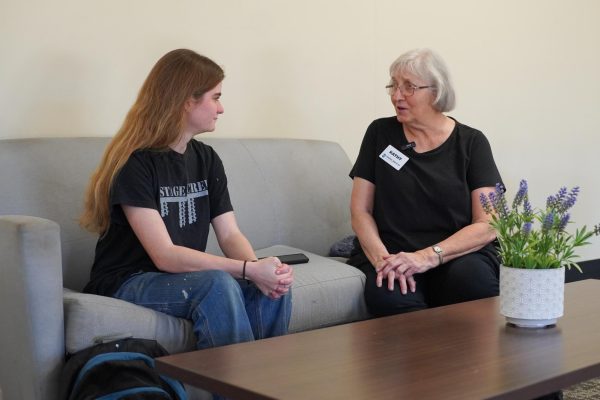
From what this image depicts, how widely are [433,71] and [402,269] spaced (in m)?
0.77

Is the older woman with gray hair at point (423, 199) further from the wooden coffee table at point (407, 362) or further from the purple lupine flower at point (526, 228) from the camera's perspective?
the purple lupine flower at point (526, 228)

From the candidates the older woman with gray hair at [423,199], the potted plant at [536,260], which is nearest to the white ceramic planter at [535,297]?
the potted plant at [536,260]

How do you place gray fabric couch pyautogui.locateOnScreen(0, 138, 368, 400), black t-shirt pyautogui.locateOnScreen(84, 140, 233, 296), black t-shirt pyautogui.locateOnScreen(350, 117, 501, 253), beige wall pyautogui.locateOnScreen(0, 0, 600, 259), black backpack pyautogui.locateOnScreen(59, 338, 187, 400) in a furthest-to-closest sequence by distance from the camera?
beige wall pyautogui.locateOnScreen(0, 0, 600, 259), black t-shirt pyautogui.locateOnScreen(350, 117, 501, 253), black t-shirt pyautogui.locateOnScreen(84, 140, 233, 296), gray fabric couch pyautogui.locateOnScreen(0, 138, 368, 400), black backpack pyautogui.locateOnScreen(59, 338, 187, 400)

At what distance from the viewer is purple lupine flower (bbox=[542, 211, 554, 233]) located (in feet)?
7.02

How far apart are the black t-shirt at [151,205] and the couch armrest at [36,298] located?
0.89ft

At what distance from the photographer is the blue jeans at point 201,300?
7.67 ft

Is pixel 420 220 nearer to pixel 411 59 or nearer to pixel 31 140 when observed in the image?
pixel 411 59

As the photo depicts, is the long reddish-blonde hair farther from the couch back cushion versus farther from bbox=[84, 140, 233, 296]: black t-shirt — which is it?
the couch back cushion

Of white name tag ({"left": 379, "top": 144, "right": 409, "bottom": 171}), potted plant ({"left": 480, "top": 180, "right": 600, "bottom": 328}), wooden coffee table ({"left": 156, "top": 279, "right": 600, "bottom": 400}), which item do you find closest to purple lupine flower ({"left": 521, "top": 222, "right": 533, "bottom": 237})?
potted plant ({"left": 480, "top": 180, "right": 600, "bottom": 328})

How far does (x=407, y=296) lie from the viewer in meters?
2.92

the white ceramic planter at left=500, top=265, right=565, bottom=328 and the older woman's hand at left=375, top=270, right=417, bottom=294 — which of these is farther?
the older woman's hand at left=375, top=270, right=417, bottom=294

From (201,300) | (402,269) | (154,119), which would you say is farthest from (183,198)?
(402,269)

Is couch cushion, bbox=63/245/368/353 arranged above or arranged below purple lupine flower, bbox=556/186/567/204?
below

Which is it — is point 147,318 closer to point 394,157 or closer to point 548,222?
point 548,222
